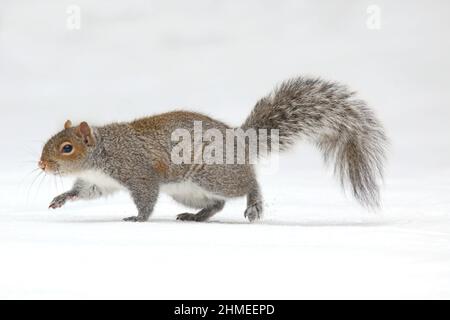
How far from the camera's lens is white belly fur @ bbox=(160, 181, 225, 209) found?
7637 millimetres


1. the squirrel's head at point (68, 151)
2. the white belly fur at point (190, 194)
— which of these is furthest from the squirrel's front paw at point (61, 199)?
the white belly fur at point (190, 194)

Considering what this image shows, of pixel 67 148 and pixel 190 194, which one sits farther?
pixel 190 194

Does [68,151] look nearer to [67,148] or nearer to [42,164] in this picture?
[67,148]

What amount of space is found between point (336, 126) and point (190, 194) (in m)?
1.58

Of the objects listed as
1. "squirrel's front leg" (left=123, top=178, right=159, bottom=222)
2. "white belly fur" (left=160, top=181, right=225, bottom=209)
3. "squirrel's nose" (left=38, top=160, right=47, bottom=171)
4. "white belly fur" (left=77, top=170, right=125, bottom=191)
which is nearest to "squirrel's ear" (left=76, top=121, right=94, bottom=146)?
"white belly fur" (left=77, top=170, right=125, bottom=191)

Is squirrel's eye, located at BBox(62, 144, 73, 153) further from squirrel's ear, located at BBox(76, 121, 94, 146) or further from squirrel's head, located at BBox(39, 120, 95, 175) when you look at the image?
squirrel's ear, located at BBox(76, 121, 94, 146)

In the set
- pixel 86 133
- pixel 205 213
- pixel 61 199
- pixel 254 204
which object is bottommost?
pixel 205 213

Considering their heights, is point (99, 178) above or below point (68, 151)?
below

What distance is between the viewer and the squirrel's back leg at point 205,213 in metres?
7.98

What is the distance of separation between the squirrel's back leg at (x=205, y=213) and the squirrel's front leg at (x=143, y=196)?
674 mm

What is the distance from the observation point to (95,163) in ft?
24.7

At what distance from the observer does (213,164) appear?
761 cm

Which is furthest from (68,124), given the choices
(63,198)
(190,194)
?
(190,194)

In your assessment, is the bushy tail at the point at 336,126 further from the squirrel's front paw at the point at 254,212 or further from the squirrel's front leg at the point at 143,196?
the squirrel's front leg at the point at 143,196
